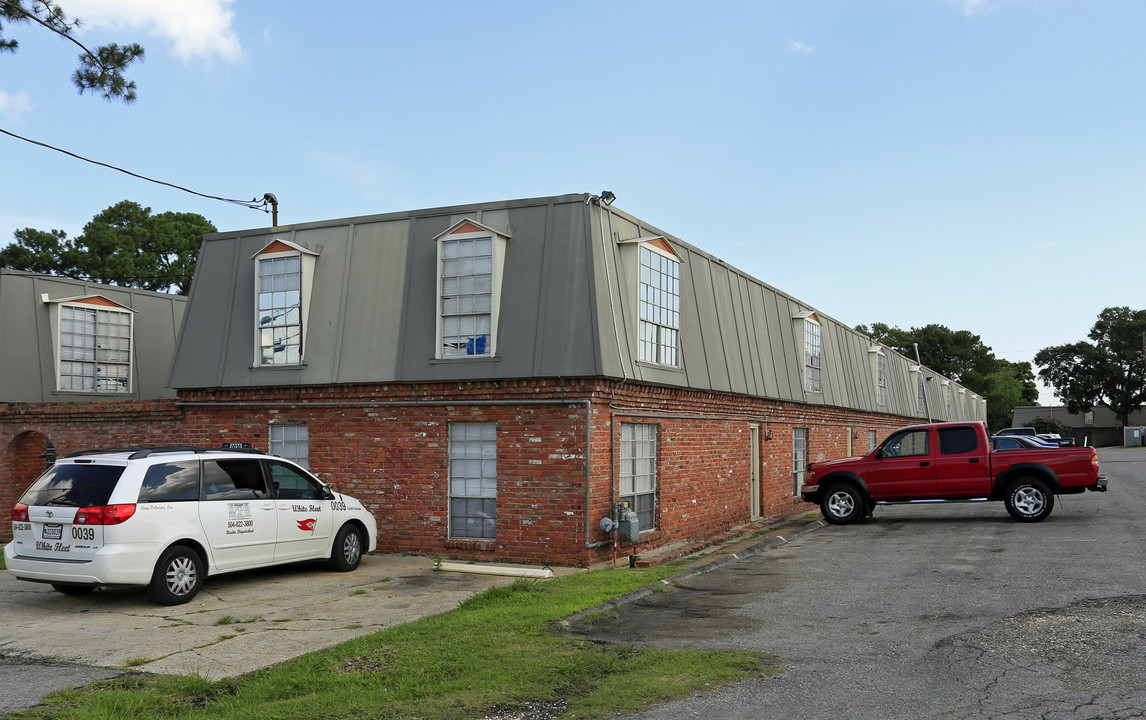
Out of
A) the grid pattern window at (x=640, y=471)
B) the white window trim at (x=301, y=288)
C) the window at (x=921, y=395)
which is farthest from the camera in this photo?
the window at (x=921, y=395)

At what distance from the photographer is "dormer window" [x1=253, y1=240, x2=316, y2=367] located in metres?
14.6

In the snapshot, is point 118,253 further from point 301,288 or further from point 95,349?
point 301,288

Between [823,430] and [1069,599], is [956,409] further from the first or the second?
[1069,599]

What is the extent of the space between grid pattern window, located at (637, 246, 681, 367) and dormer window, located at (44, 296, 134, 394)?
12804 millimetres

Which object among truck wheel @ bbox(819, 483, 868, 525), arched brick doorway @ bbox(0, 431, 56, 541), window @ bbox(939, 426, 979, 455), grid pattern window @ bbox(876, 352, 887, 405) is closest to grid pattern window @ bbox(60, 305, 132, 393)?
arched brick doorway @ bbox(0, 431, 56, 541)

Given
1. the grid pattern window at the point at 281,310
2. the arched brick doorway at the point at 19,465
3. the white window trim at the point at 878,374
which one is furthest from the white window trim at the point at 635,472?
the white window trim at the point at 878,374

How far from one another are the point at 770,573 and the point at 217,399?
9471 millimetres

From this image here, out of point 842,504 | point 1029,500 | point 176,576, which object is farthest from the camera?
point 842,504

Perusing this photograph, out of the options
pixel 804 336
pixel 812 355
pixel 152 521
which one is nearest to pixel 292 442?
pixel 152 521

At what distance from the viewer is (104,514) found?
31.2 ft

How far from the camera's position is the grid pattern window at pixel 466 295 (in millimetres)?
A: 13289

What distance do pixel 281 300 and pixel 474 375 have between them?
398 cm

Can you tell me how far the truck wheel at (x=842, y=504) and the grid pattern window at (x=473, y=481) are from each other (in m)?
8.34

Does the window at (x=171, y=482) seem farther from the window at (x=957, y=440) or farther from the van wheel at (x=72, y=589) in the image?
the window at (x=957, y=440)
